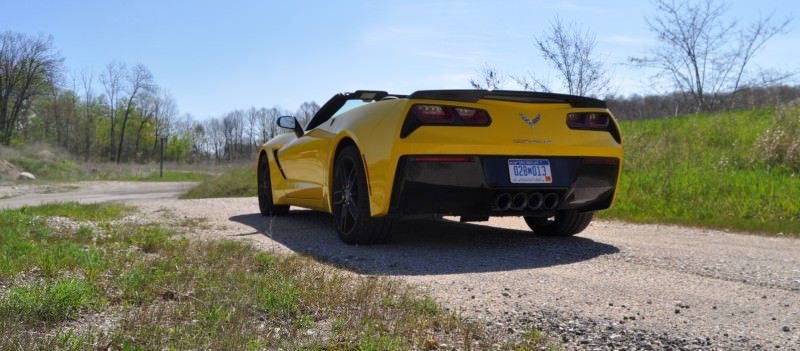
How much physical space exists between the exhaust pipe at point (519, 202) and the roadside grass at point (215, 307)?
1390 millimetres

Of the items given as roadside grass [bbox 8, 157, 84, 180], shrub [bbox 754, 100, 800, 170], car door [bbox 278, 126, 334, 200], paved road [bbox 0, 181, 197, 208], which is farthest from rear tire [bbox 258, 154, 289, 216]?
roadside grass [bbox 8, 157, 84, 180]

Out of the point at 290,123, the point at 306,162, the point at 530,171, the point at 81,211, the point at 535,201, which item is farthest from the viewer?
the point at 81,211

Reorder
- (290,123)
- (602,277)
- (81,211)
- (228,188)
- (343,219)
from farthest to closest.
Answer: (228,188) < (81,211) < (290,123) < (343,219) < (602,277)

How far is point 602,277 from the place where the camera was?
371cm

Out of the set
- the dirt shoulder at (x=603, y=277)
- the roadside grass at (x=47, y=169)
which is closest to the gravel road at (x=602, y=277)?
the dirt shoulder at (x=603, y=277)

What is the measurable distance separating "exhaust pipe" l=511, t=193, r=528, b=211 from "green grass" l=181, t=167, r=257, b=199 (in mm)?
12231

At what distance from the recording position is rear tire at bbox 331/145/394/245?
4.73 m

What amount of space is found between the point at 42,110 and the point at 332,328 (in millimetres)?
67036

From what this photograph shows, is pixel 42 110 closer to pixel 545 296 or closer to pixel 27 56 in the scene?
pixel 27 56

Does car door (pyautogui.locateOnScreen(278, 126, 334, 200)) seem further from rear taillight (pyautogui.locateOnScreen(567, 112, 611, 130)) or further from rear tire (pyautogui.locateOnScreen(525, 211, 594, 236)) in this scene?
rear tire (pyautogui.locateOnScreen(525, 211, 594, 236))

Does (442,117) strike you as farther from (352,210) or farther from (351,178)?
(352,210)

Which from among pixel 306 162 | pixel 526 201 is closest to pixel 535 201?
pixel 526 201

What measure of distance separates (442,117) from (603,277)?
5.03ft

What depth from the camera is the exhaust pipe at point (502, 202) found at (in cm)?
447
